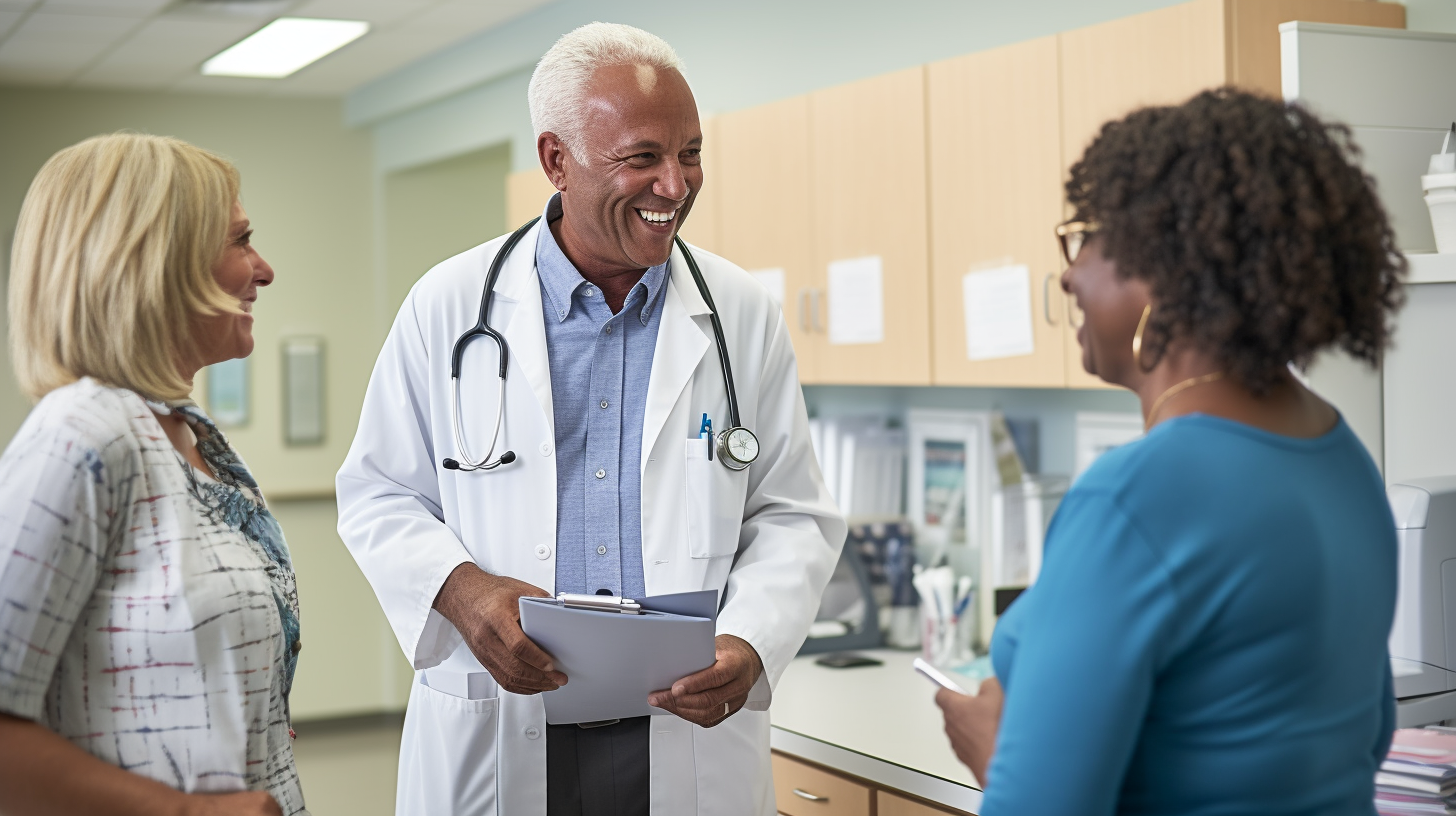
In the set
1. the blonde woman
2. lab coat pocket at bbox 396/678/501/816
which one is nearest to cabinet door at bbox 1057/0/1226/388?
lab coat pocket at bbox 396/678/501/816

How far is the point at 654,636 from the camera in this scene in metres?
1.38

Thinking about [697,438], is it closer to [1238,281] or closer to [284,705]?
[284,705]

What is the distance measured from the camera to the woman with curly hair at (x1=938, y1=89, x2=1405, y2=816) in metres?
0.87

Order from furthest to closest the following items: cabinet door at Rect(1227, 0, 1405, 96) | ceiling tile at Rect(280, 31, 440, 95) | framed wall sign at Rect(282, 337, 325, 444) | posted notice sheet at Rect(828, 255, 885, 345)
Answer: framed wall sign at Rect(282, 337, 325, 444) < ceiling tile at Rect(280, 31, 440, 95) < posted notice sheet at Rect(828, 255, 885, 345) < cabinet door at Rect(1227, 0, 1405, 96)

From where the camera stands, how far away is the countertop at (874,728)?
1988 mm

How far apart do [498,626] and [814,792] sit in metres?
0.94

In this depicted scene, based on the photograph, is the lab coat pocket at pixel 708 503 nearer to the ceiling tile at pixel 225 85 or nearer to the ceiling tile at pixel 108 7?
the ceiling tile at pixel 108 7

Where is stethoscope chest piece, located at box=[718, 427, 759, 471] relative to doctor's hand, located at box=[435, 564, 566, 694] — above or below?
above

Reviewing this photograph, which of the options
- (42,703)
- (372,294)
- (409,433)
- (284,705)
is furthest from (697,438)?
(372,294)

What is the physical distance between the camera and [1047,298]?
7.07 ft

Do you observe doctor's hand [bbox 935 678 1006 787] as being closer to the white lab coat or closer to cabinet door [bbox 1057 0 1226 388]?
the white lab coat

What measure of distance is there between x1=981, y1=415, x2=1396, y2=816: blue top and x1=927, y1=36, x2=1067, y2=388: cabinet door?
1254 millimetres

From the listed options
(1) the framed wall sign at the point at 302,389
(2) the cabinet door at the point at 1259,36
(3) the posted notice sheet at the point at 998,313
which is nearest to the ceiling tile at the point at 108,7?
(1) the framed wall sign at the point at 302,389

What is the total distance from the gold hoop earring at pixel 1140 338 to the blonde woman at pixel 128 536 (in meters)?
0.80
